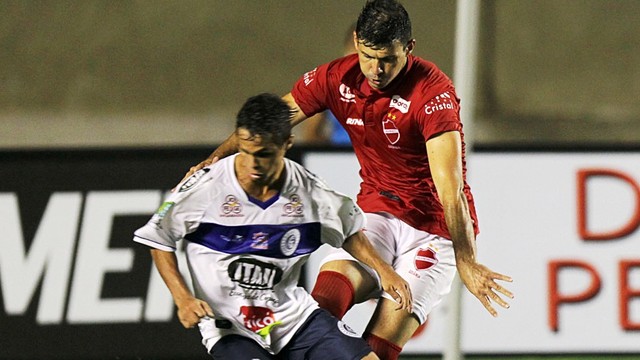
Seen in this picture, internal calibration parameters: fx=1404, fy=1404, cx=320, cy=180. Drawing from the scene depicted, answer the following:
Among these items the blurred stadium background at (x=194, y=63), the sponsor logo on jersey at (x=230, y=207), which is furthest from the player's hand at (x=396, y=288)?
the blurred stadium background at (x=194, y=63)

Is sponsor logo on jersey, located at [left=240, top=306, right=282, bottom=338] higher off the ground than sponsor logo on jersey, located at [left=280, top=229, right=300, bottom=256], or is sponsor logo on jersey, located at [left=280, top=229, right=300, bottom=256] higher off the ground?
sponsor logo on jersey, located at [left=280, top=229, right=300, bottom=256]

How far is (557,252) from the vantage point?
9414 mm

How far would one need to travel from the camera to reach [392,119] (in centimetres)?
607

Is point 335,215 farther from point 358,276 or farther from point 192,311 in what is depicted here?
point 192,311

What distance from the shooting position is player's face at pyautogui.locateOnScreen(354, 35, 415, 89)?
19.0 feet

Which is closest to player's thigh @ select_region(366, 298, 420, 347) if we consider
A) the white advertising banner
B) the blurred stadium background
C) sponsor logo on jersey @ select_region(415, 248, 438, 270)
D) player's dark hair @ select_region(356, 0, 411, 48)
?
sponsor logo on jersey @ select_region(415, 248, 438, 270)

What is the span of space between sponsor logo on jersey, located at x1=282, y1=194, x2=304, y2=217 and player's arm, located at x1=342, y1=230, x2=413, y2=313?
28cm

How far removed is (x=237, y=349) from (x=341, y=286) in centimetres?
68

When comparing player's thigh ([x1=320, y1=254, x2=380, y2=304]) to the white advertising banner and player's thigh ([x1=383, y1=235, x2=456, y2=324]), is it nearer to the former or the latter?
player's thigh ([x1=383, y1=235, x2=456, y2=324])

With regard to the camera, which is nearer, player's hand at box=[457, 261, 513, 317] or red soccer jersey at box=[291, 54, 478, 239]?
player's hand at box=[457, 261, 513, 317]

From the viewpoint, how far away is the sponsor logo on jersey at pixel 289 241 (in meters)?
5.62

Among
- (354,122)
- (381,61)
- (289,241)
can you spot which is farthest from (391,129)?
(289,241)

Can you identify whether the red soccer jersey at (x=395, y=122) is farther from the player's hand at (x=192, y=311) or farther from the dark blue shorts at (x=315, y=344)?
the player's hand at (x=192, y=311)

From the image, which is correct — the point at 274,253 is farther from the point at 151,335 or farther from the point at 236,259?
the point at 151,335
